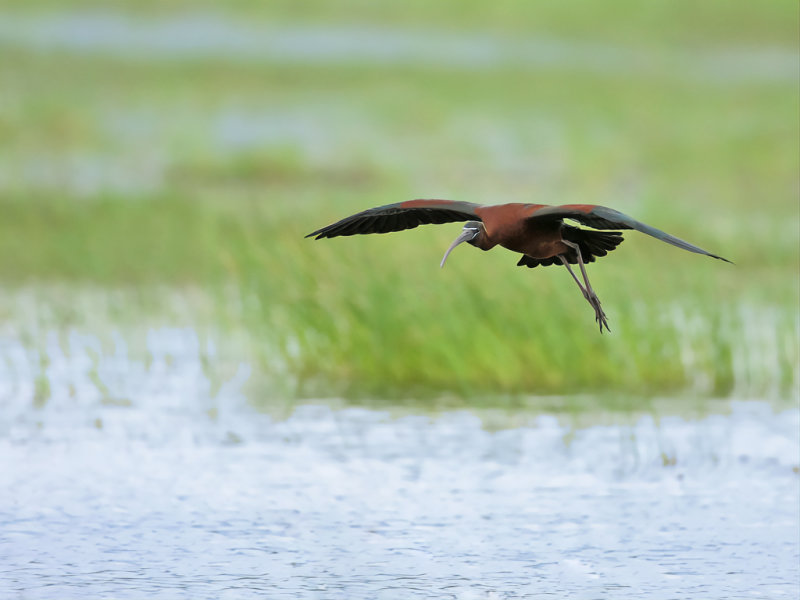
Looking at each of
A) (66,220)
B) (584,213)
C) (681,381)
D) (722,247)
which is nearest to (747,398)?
(681,381)

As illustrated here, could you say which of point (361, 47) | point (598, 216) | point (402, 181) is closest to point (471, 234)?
point (598, 216)

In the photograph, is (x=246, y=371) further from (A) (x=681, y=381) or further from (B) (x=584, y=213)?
(B) (x=584, y=213)

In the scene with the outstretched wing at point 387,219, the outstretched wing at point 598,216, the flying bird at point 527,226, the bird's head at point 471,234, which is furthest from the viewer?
the outstretched wing at point 387,219

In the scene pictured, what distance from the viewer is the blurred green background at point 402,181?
12070 mm

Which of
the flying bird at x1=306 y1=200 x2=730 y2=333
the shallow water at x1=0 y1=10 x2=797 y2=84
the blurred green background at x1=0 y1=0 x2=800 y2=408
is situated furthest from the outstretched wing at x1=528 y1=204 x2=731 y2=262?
the shallow water at x1=0 y1=10 x2=797 y2=84

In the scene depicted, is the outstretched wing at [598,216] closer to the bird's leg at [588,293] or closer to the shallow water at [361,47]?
the bird's leg at [588,293]

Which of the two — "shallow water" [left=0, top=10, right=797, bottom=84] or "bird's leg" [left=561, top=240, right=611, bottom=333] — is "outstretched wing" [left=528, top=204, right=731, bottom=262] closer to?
"bird's leg" [left=561, top=240, right=611, bottom=333]

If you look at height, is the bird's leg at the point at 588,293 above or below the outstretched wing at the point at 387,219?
below

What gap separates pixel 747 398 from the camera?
39.4 feet

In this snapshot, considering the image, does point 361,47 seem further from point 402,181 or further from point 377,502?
point 377,502

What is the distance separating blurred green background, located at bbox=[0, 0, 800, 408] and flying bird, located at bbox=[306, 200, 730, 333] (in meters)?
4.12

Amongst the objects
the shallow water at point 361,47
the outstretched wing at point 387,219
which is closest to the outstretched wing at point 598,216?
the outstretched wing at point 387,219

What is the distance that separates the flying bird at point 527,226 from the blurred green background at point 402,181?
13.5ft

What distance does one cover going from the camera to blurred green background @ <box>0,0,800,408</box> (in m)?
12.1
